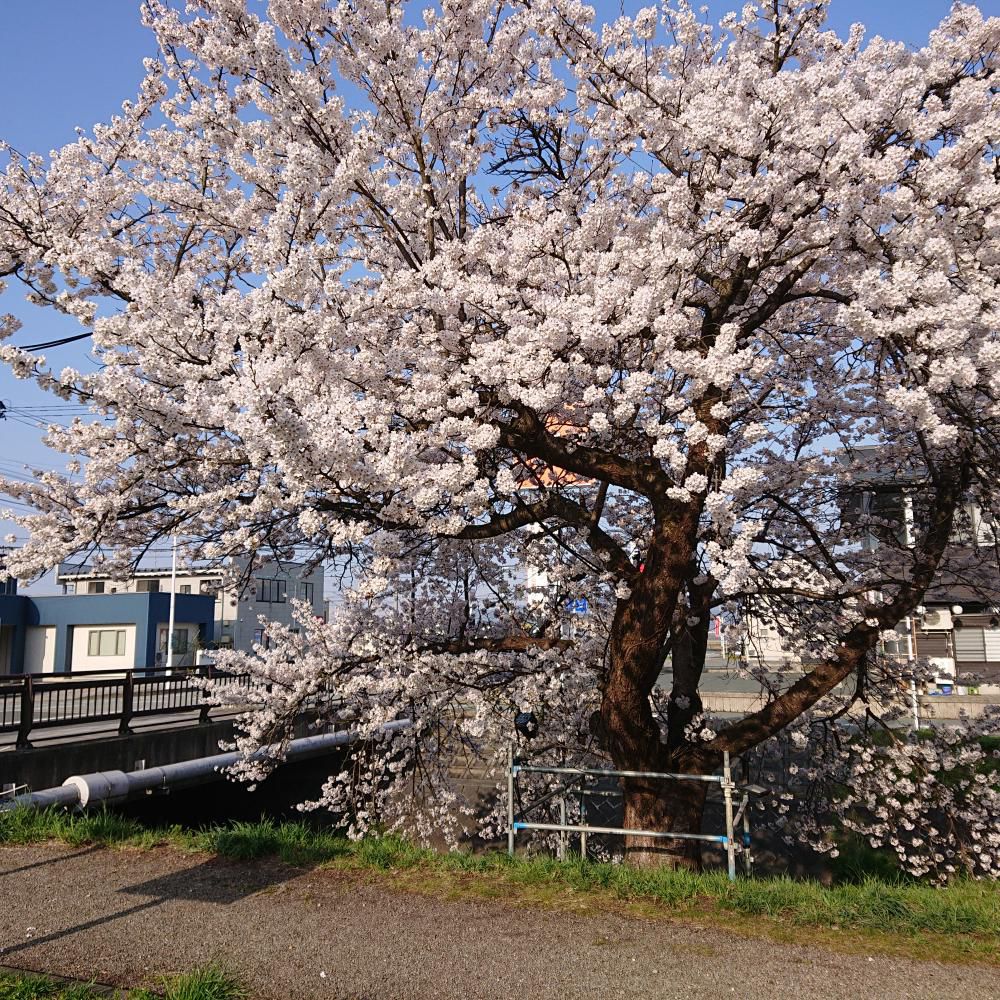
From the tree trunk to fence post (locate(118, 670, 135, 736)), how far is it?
9.70m

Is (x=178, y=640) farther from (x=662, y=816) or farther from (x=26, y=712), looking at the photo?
(x=662, y=816)

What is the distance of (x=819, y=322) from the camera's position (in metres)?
7.72

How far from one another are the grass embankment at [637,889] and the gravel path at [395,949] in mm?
271

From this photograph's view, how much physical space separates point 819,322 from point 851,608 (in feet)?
8.93

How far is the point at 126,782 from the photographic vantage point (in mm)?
11211

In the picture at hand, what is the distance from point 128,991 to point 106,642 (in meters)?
44.0

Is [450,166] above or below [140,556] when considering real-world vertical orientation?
above

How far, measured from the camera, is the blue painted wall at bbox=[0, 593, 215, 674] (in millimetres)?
41906

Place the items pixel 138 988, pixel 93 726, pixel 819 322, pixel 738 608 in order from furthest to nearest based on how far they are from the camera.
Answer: pixel 93 726
pixel 738 608
pixel 819 322
pixel 138 988

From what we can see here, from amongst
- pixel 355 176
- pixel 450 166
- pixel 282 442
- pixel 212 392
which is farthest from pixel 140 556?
pixel 450 166

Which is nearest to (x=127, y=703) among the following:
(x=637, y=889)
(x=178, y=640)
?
(x=637, y=889)

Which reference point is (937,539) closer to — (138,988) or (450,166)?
(450,166)

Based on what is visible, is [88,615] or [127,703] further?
[88,615]

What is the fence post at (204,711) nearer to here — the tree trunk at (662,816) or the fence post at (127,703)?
the fence post at (127,703)
